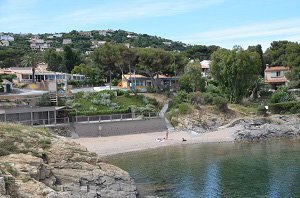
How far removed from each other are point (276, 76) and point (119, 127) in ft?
153

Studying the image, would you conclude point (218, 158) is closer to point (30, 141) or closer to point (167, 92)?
point (30, 141)

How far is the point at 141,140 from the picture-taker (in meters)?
55.6

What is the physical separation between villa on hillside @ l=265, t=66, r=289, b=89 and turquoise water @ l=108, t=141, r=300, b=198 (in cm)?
3741

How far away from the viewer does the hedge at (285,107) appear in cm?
6656

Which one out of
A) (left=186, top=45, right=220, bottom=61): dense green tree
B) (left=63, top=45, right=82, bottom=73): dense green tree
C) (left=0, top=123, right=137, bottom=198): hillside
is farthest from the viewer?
(left=186, top=45, right=220, bottom=61): dense green tree

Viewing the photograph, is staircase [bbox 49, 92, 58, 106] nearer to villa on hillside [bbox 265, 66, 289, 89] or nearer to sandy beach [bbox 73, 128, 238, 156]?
sandy beach [bbox 73, 128, 238, 156]

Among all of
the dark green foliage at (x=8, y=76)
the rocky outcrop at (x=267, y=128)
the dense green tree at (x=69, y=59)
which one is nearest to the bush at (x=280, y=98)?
the rocky outcrop at (x=267, y=128)

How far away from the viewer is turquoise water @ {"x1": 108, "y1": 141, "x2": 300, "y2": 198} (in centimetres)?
3347

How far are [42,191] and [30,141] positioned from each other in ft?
26.1

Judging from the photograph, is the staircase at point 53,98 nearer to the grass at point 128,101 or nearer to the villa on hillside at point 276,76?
the grass at point 128,101

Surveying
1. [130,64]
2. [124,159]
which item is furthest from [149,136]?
[130,64]

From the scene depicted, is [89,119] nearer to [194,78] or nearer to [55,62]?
[194,78]

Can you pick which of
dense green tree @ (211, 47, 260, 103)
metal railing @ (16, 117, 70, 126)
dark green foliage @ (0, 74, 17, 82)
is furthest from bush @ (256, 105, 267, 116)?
dark green foliage @ (0, 74, 17, 82)

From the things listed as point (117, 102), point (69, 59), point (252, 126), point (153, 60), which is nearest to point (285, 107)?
point (252, 126)
